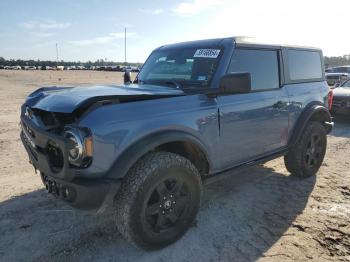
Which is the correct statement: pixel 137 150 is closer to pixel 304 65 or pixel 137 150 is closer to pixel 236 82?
pixel 236 82

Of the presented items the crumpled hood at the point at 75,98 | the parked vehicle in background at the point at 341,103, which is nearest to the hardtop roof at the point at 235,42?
the crumpled hood at the point at 75,98

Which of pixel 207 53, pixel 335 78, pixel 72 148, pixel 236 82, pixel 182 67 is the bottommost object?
pixel 72 148

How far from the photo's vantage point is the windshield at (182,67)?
3908 mm

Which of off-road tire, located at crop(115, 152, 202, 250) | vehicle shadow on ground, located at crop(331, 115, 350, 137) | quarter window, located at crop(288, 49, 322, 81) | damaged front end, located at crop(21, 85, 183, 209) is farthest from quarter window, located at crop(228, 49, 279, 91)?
vehicle shadow on ground, located at crop(331, 115, 350, 137)

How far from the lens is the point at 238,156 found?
160 inches

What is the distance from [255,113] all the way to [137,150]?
1.73m

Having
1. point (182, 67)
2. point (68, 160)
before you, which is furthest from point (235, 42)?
point (68, 160)

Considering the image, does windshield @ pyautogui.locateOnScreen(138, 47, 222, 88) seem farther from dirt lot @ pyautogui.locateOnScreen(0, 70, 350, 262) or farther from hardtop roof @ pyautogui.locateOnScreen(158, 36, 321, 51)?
dirt lot @ pyautogui.locateOnScreen(0, 70, 350, 262)

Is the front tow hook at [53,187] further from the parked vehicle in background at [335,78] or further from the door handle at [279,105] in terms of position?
the parked vehicle in background at [335,78]

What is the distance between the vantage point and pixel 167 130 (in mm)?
3232

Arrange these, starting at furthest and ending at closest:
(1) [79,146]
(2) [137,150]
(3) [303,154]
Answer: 1. (3) [303,154]
2. (2) [137,150]
3. (1) [79,146]

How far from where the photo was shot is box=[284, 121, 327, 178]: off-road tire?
5.10 meters

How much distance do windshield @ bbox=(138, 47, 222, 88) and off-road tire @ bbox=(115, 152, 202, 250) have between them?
1.02 m

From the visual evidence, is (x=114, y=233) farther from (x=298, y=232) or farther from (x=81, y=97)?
(x=298, y=232)
